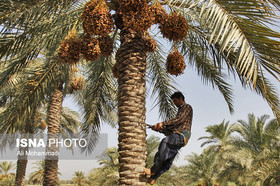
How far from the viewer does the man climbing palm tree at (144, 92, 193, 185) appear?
4.21 metres

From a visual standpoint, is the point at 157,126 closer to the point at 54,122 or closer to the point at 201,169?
the point at 54,122

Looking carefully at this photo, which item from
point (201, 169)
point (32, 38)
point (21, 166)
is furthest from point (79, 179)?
point (32, 38)

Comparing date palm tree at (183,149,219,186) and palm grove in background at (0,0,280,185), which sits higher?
→ palm grove in background at (0,0,280,185)

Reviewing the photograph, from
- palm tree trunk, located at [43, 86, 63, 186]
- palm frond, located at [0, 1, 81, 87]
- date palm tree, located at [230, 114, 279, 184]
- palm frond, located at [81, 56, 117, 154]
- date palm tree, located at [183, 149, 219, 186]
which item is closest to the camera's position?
palm frond, located at [0, 1, 81, 87]

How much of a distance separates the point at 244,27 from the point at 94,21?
233 centimetres

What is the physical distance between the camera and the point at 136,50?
5.08 meters

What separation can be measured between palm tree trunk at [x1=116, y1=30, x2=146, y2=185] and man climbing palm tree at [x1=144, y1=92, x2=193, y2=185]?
27 centimetres

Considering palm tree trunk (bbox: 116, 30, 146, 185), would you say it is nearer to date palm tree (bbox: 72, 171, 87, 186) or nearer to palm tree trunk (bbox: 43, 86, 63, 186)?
palm tree trunk (bbox: 43, 86, 63, 186)

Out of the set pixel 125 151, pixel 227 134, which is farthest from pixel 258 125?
pixel 125 151

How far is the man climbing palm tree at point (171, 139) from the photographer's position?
4.21m

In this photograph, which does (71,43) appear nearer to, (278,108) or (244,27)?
(244,27)

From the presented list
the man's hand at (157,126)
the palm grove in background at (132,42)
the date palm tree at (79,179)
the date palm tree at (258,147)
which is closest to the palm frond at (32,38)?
the palm grove in background at (132,42)

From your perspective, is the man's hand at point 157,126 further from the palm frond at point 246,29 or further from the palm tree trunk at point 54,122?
the palm tree trunk at point 54,122

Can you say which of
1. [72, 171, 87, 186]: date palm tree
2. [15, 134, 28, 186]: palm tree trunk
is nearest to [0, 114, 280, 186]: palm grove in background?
[15, 134, 28, 186]: palm tree trunk
